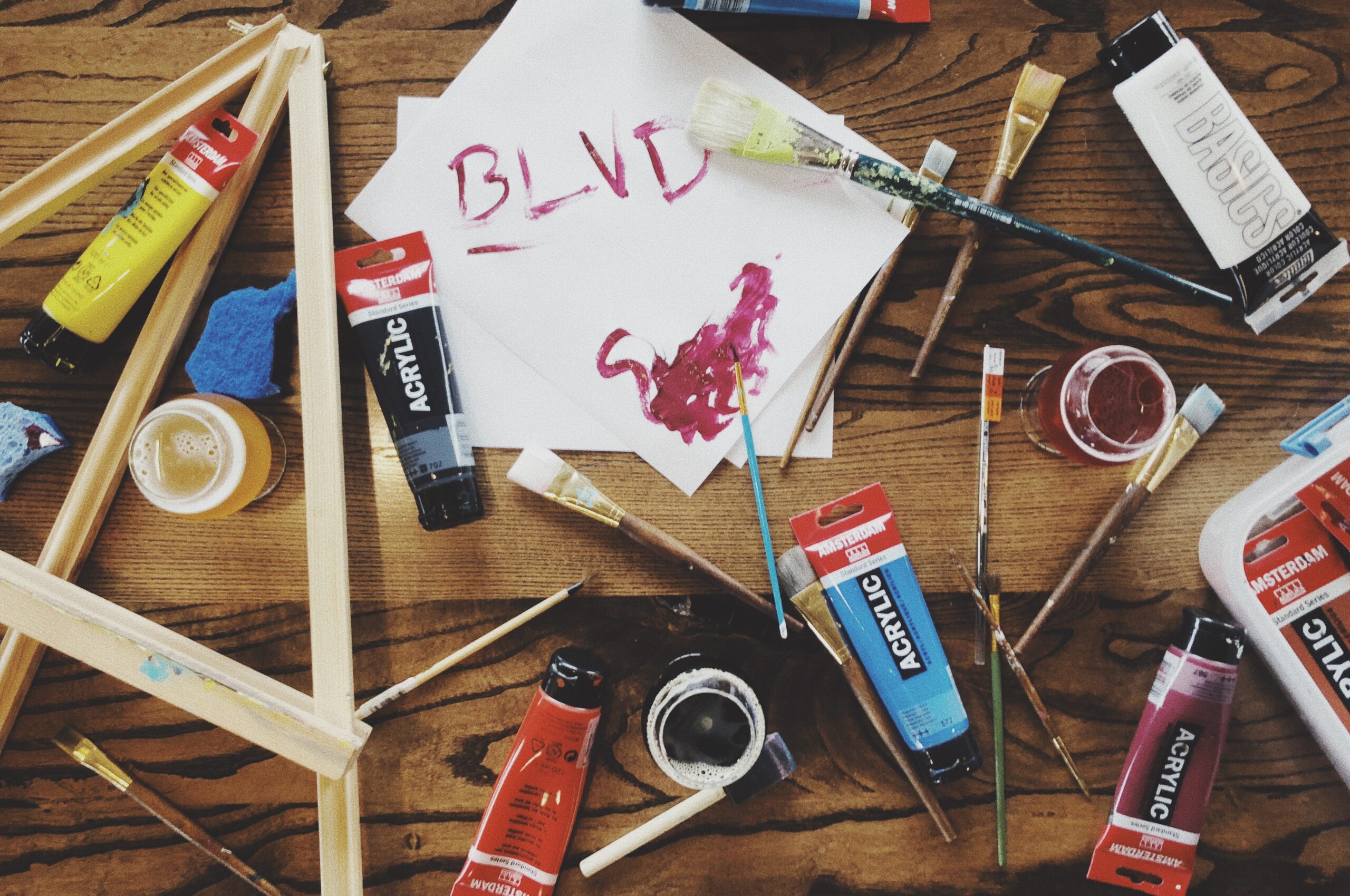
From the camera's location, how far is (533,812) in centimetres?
69

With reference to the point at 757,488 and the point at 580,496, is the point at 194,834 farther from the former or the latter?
the point at 757,488

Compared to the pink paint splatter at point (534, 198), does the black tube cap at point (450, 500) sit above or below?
below

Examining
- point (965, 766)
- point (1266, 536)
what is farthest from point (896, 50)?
point (965, 766)

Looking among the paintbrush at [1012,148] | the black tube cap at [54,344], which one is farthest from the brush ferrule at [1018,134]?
the black tube cap at [54,344]

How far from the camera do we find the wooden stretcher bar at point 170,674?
0.60 m

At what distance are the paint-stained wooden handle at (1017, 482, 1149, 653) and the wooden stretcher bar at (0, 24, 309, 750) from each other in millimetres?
827

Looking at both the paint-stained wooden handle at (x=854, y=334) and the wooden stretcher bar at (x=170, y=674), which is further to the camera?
the paint-stained wooden handle at (x=854, y=334)

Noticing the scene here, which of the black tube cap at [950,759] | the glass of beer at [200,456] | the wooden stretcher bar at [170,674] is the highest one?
the glass of beer at [200,456]

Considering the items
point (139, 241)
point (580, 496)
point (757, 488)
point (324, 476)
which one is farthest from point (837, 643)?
point (139, 241)

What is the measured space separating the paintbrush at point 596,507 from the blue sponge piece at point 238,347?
243 millimetres

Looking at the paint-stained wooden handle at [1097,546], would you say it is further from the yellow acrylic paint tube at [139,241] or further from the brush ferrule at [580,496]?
the yellow acrylic paint tube at [139,241]

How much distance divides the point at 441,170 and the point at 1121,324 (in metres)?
0.66

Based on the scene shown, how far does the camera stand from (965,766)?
70 centimetres

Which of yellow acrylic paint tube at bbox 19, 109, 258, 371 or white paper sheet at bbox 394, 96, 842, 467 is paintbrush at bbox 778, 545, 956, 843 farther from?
yellow acrylic paint tube at bbox 19, 109, 258, 371
